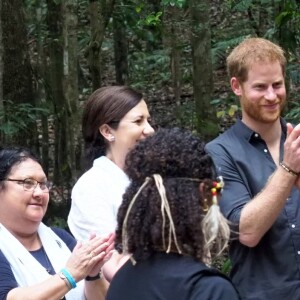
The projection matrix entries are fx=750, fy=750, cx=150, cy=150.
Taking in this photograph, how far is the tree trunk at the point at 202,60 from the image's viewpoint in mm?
8281

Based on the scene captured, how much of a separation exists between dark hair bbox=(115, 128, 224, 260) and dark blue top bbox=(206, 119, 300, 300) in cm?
91

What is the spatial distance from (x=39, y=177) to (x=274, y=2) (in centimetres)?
475

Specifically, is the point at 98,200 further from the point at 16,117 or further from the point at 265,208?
the point at 16,117

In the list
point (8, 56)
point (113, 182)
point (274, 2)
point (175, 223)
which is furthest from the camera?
point (8, 56)

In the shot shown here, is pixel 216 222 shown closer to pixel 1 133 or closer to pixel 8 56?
pixel 1 133

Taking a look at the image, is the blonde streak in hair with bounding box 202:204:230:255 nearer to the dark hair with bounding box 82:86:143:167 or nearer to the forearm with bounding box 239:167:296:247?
the forearm with bounding box 239:167:296:247

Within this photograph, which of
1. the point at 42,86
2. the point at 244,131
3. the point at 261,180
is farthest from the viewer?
the point at 42,86

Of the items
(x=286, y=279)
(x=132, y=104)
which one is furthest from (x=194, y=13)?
(x=286, y=279)

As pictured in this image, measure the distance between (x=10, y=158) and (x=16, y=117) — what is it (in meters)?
4.62

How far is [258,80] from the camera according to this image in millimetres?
3688

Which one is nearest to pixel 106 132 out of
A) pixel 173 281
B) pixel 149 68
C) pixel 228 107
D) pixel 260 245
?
pixel 260 245

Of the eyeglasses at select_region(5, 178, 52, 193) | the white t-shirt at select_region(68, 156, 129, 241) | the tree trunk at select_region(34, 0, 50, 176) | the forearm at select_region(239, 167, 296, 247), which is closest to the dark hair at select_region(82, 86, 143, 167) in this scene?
the white t-shirt at select_region(68, 156, 129, 241)

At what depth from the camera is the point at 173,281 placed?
2.41 meters

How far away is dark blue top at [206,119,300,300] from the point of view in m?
3.50
